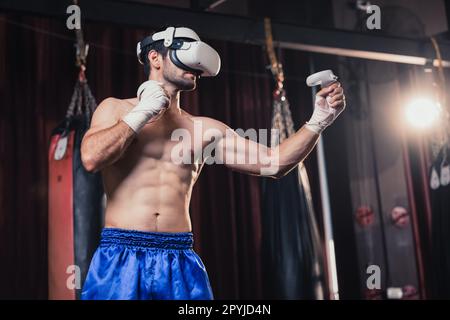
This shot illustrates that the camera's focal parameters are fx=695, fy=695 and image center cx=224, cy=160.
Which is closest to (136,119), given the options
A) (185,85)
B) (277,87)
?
(185,85)

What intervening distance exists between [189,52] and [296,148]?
1.49 ft

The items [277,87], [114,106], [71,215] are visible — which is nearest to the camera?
[114,106]

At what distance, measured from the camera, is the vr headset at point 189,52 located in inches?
81.6

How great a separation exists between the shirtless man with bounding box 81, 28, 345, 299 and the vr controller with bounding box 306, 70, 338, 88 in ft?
0.09

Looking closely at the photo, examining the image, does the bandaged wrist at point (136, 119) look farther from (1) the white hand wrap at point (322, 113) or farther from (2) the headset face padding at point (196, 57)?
(1) the white hand wrap at point (322, 113)

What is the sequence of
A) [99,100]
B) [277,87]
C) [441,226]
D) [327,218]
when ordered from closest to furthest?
[277,87]
[441,226]
[99,100]
[327,218]

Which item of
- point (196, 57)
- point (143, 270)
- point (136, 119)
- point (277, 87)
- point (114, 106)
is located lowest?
point (143, 270)

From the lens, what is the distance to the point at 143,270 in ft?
6.54

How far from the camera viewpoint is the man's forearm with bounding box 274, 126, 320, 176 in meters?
2.18

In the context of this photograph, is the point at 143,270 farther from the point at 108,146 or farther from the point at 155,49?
the point at 155,49

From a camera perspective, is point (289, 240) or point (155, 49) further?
point (289, 240)

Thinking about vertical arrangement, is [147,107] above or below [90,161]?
above

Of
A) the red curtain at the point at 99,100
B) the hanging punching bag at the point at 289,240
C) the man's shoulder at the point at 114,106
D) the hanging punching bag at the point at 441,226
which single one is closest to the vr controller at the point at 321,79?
the man's shoulder at the point at 114,106

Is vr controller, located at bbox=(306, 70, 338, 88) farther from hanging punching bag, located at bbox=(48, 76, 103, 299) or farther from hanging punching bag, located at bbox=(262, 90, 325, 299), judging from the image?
hanging punching bag, located at bbox=(48, 76, 103, 299)
